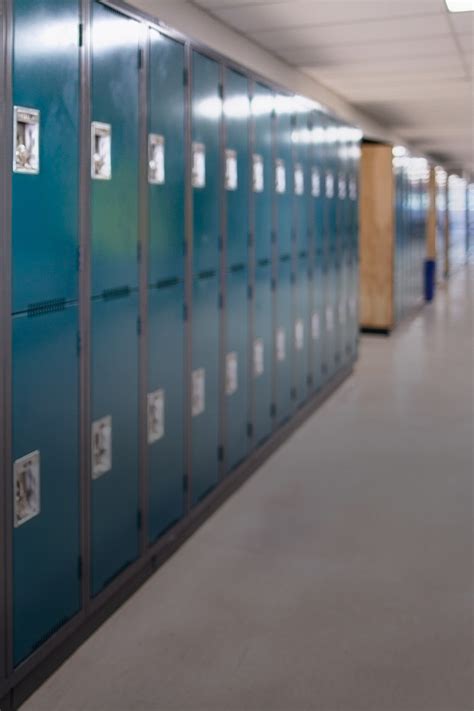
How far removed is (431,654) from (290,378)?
341 cm

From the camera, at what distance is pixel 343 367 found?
8664 mm

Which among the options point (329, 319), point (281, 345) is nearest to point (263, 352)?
point (281, 345)

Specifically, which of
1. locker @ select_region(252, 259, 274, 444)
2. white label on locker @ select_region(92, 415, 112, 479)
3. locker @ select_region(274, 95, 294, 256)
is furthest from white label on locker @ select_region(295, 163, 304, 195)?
white label on locker @ select_region(92, 415, 112, 479)

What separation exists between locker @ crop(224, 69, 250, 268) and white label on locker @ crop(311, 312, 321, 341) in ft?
6.42

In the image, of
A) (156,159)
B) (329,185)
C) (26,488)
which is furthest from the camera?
(329,185)

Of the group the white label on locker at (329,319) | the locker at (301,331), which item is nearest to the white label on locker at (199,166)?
the locker at (301,331)

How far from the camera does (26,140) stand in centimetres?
287

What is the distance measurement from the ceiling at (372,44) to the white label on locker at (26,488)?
3.33 m

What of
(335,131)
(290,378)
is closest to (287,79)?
(335,131)

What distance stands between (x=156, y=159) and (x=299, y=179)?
2932 mm

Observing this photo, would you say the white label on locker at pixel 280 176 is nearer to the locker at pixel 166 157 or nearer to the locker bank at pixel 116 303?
the locker bank at pixel 116 303

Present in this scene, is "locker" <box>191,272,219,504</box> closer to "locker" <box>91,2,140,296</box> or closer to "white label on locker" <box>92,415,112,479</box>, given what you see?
"locker" <box>91,2,140,296</box>

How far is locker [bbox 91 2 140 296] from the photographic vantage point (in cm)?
338

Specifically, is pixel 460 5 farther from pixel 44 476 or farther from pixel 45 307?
pixel 44 476
